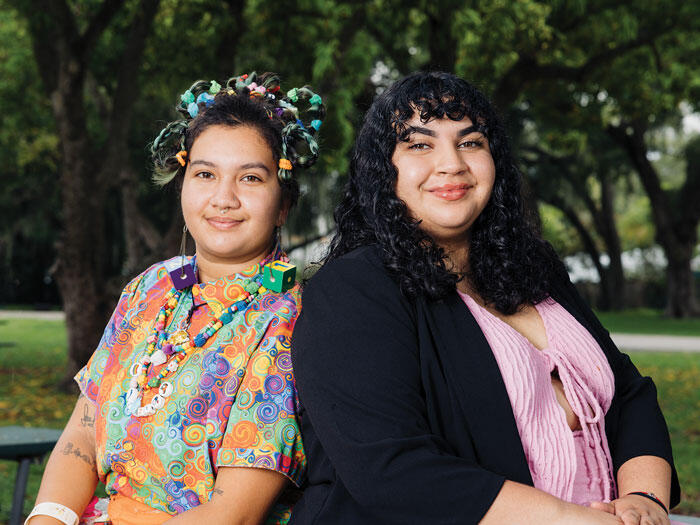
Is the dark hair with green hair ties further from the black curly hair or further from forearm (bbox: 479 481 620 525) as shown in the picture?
forearm (bbox: 479 481 620 525)

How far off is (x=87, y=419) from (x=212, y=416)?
52 cm

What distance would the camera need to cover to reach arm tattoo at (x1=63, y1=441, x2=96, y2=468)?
2.40 metres

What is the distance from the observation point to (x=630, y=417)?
2363 millimetres

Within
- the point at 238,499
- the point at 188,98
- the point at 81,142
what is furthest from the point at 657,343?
the point at 238,499

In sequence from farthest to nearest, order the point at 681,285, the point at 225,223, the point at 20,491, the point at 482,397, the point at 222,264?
the point at 681,285, the point at 20,491, the point at 222,264, the point at 225,223, the point at 482,397

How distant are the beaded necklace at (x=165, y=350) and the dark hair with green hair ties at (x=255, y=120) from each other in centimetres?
34

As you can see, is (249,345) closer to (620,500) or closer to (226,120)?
(226,120)

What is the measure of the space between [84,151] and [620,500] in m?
7.85

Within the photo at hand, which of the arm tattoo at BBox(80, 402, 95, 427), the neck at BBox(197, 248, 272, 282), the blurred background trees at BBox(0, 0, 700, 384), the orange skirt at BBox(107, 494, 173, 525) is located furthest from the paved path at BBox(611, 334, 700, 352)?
the orange skirt at BBox(107, 494, 173, 525)

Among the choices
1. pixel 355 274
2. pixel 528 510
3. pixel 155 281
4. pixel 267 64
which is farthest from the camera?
pixel 267 64

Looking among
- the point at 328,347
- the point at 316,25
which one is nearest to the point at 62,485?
the point at 328,347

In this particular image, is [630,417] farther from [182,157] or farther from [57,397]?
[57,397]

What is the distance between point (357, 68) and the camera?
10.7 metres

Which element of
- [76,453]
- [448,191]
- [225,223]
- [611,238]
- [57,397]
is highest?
[448,191]
